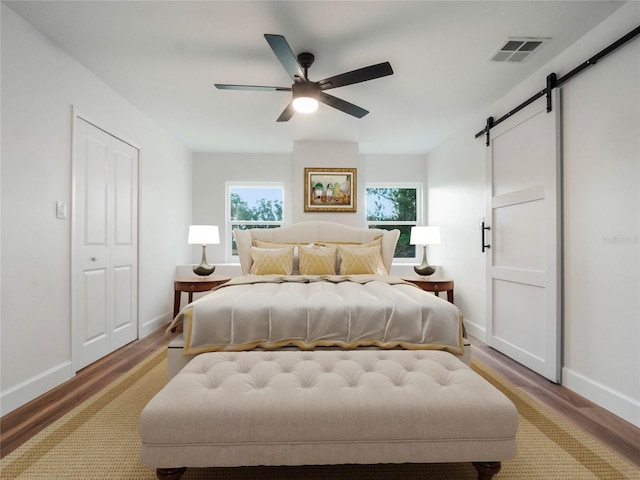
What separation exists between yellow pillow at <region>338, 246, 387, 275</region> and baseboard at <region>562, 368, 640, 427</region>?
A: 172 centimetres

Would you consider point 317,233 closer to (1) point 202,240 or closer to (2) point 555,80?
(1) point 202,240

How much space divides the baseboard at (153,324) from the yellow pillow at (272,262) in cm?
138

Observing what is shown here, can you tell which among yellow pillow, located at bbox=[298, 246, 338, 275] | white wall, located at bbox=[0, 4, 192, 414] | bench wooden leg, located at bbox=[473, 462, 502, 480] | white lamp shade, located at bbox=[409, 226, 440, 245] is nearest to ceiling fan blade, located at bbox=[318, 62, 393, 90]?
yellow pillow, located at bbox=[298, 246, 338, 275]

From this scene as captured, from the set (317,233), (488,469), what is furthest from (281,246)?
(488,469)

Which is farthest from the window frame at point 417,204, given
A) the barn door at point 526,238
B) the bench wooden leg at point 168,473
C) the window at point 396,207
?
the bench wooden leg at point 168,473

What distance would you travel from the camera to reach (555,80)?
102 inches

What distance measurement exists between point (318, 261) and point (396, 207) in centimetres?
252

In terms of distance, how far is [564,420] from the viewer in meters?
2.00

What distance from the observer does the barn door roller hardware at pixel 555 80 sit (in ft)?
6.67

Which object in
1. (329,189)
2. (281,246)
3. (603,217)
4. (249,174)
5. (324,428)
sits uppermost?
(249,174)

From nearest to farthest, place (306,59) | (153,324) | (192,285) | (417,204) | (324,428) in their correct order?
(324,428)
(306,59)
(192,285)
(153,324)
(417,204)

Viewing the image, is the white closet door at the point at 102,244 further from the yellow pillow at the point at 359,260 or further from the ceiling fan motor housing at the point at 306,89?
the yellow pillow at the point at 359,260

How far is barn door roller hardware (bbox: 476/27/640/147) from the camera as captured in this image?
203 centimetres

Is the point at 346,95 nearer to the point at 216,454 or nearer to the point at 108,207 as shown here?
the point at 108,207
